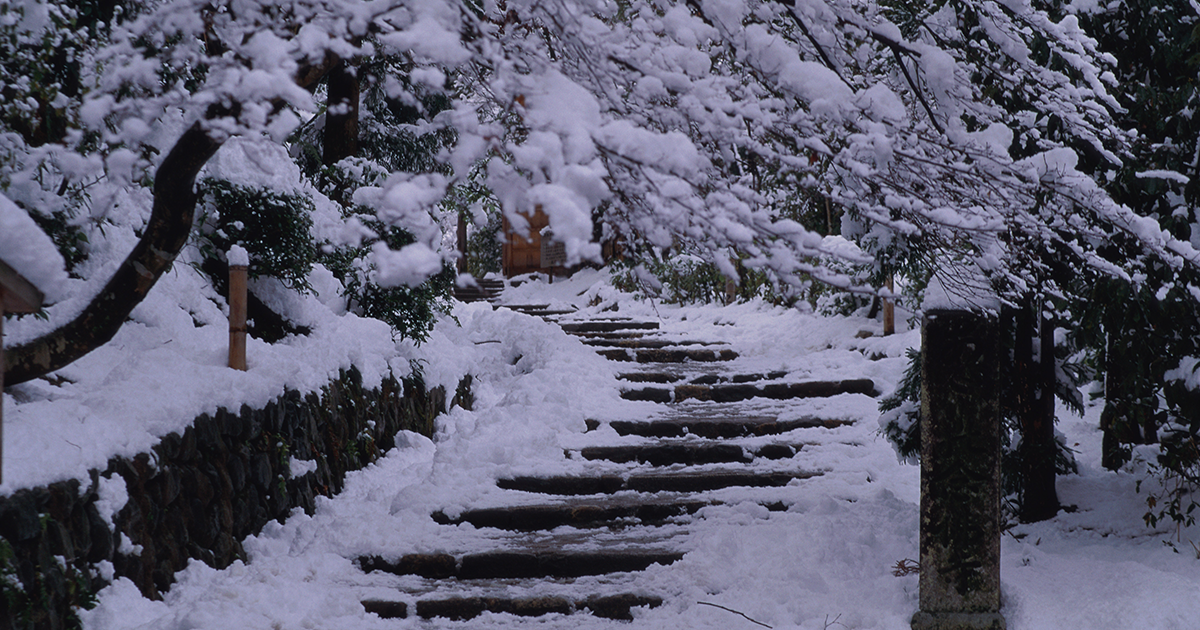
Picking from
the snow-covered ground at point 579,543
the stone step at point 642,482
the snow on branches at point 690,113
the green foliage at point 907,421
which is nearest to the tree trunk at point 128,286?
the snow-covered ground at point 579,543

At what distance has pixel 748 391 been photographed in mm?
7020

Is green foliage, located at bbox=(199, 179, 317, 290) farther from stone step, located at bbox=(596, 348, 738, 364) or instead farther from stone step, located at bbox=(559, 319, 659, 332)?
stone step, located at bbox=(559, 319, 659, 332)

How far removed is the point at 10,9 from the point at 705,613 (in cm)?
367

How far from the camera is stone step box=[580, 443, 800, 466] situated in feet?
18.1

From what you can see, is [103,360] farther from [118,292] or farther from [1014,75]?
[1014,75]

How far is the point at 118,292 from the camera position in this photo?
10.1 ft

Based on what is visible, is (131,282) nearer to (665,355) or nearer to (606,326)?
(665,355)

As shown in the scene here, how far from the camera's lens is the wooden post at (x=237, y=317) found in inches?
167

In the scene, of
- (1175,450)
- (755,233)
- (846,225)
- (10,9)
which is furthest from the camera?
(846,225)

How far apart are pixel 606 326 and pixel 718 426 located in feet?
16.7

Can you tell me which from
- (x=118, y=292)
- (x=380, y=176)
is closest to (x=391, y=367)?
(x=380, y=176)

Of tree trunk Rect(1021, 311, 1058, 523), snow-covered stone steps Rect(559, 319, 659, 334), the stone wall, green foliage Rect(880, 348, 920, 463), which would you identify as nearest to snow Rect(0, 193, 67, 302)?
the stone wall

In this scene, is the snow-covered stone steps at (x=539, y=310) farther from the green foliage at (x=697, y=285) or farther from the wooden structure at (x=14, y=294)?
the wooden structure at (x=14, y=294)

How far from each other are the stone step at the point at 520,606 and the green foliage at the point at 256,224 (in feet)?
7.94
